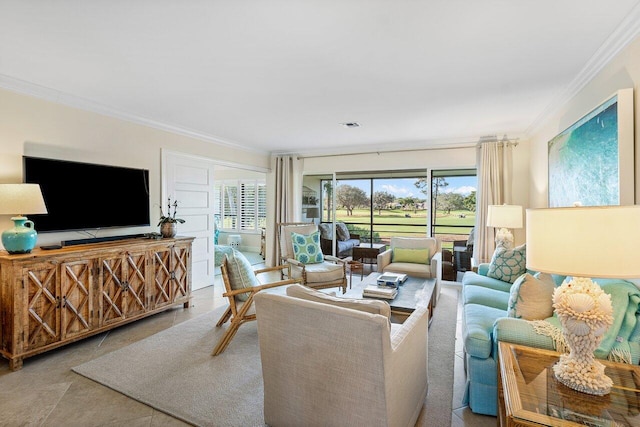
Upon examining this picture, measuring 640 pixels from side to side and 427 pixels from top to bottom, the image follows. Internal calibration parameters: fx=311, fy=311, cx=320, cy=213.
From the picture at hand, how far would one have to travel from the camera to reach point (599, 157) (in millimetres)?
2395

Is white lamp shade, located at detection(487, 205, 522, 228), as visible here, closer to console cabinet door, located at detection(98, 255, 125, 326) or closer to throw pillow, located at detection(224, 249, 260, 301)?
throw pillow, located at detection(224, 249, 260, 301)

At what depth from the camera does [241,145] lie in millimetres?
5758

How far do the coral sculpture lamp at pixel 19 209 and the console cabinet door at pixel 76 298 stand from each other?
1.09 ft

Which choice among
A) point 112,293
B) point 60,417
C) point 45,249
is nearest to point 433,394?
point 60,417

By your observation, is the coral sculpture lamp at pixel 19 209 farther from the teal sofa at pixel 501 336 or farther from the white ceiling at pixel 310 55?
the teal sofa at pixel 501 336

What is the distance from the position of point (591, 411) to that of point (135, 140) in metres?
4.73

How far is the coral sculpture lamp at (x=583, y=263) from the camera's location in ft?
4.04

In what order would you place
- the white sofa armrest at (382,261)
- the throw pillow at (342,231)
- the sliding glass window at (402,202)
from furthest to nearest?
1. the throw pillow at (342,231)
2. the sliding glass window at (402,202)
3. the white sofa armrest at (382,261)

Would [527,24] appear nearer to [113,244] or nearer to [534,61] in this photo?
[534,61]

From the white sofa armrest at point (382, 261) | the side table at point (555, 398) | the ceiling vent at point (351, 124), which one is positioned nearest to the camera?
the side table at point (555, 398)

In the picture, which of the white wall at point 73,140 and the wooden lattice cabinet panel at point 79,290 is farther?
the white wall at point 73,140

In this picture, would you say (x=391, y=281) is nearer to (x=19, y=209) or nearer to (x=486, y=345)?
(x=486, y=345)

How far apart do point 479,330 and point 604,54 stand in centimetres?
224

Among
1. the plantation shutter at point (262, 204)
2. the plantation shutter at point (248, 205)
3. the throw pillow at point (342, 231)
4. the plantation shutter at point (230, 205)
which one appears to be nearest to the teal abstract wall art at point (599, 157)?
the throw pillow at point (342, 231)
